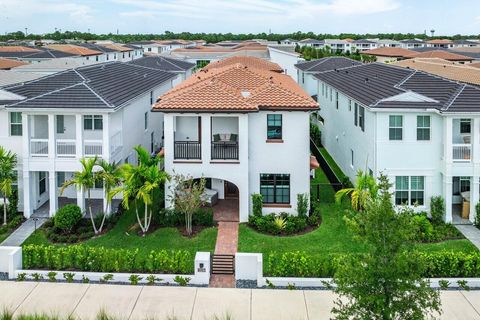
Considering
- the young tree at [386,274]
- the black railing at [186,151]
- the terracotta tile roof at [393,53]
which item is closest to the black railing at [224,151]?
the black railing at [186,151]

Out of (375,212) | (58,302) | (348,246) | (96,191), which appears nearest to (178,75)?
(96,191)

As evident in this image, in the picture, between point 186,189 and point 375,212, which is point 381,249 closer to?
point 375,212

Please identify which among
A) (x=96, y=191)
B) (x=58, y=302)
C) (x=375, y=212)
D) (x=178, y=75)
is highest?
(x=178, y=75)

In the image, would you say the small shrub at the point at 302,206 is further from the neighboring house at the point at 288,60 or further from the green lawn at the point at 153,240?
the neighboring house at the point at 288,60

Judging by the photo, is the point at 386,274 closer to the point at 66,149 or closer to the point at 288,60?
the point at 66,149

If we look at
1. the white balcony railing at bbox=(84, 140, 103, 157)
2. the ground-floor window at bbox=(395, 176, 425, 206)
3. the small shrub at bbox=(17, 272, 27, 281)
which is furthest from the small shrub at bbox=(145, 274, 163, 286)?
the ground-floor window at bbox=(395, 176, 425, 206)

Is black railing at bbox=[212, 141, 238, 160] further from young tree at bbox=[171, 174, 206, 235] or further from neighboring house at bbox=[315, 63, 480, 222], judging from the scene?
neighboring house at bbox=[315, 63, 480, 222]

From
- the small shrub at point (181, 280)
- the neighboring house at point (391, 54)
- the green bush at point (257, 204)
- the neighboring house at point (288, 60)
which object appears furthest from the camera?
the neighboring house at point (391, 54)
